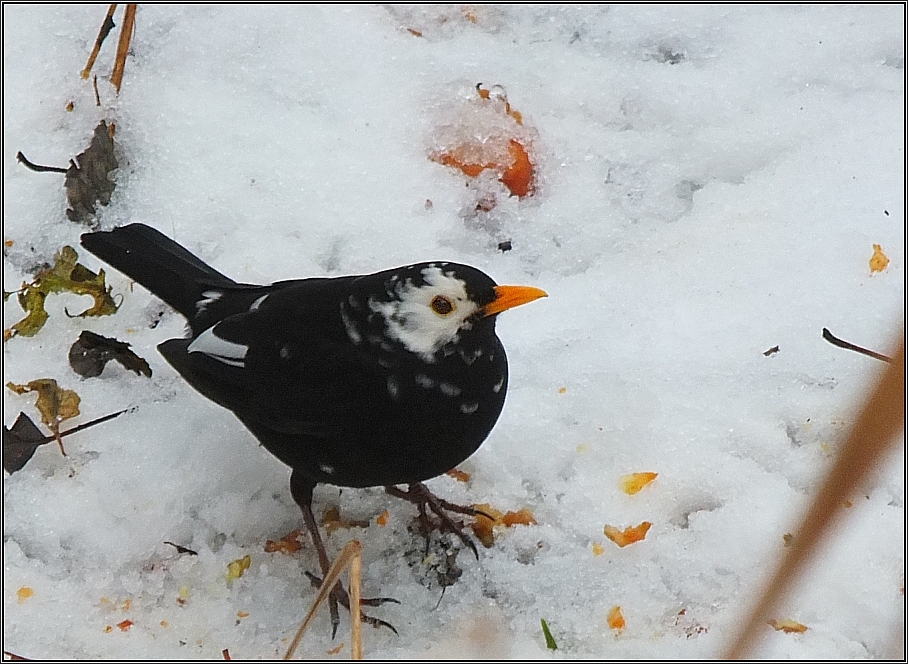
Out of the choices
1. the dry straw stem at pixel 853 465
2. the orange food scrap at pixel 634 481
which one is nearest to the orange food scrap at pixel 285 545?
the orange food scrap at pixel 634 481

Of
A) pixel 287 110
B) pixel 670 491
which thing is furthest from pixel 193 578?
pixel 287 110

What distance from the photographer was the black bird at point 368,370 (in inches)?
72.5

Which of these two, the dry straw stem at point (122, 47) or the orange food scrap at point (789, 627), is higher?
the dry straw stem at point (122, 47)

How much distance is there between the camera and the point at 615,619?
6.91ft

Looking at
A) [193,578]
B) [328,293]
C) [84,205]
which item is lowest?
[193,578]

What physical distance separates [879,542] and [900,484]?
16 centimetres

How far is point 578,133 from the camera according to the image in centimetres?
287

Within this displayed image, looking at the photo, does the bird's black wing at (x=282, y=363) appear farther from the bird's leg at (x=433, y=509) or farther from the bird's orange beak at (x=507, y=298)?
the bird's leg at (x=433, y=509)

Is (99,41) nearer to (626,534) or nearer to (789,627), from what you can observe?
(626,534)

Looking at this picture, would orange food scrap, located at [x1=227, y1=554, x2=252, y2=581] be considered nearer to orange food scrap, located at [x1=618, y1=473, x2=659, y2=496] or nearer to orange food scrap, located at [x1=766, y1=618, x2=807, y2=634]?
orange food scrap, located at [x1=618, y1=473, x2=659, y2=496]

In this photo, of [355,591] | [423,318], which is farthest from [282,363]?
[355,591]

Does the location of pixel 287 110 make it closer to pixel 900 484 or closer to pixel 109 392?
pixel 109 392

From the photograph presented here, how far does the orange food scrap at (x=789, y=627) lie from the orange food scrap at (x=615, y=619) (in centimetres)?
32

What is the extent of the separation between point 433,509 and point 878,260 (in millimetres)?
1426
